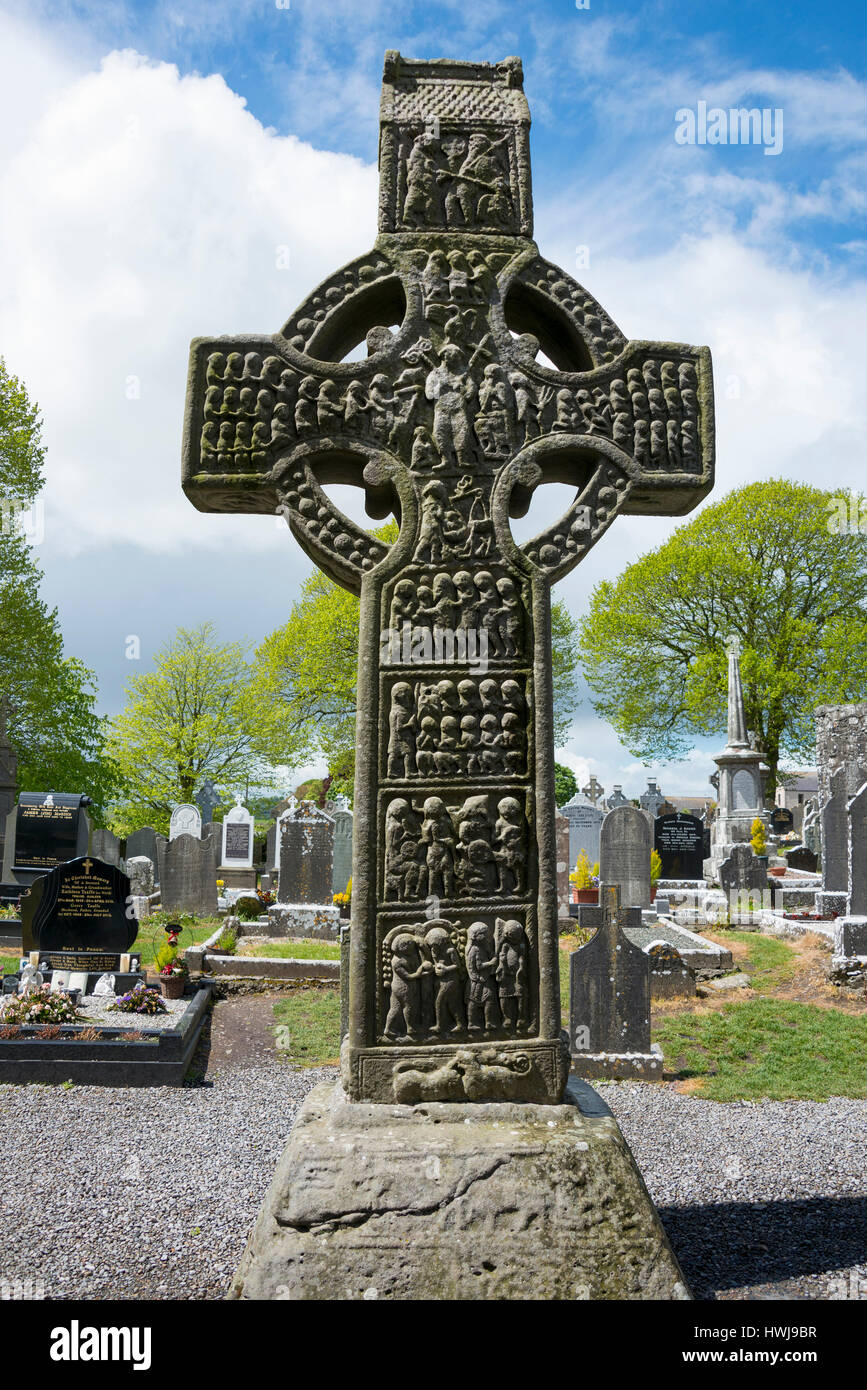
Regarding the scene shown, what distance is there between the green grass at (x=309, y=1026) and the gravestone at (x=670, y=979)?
365cm

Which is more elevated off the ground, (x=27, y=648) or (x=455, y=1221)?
(x=27, y=648)

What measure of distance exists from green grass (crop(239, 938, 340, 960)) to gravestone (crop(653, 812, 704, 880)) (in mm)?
9432

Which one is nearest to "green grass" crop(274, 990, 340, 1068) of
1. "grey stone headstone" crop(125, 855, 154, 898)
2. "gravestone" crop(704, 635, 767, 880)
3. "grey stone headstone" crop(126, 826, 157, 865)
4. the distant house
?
"grey stone headstone" crop(125, 855, 154, 898)

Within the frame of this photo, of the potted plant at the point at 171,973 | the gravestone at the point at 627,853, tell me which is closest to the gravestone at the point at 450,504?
the potted plant at the point at 171,973

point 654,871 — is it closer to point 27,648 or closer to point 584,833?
point 584,833

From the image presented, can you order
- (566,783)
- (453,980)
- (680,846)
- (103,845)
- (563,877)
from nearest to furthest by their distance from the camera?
1. (453,980)
2. (563,877)
3. (103,845)
4. (680,846)
5. (566,783)

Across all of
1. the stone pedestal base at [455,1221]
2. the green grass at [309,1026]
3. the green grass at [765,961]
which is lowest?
the green grass at [309,1026]

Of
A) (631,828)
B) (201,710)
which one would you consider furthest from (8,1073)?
(201,710)

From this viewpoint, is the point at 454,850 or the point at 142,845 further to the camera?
the point at 142,845

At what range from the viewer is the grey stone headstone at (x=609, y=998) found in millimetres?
7387

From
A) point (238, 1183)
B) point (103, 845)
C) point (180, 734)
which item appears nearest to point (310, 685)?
point (180, 734)

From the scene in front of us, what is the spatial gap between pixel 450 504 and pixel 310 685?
2647 centimetres

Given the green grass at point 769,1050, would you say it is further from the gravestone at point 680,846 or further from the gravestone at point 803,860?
the gravestone at point 803,860

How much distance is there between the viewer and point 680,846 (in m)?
19.8
